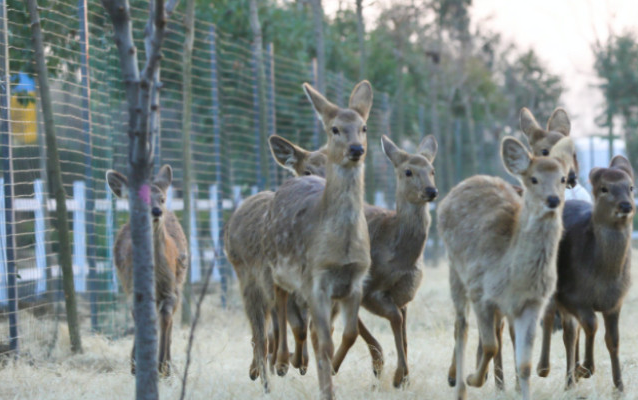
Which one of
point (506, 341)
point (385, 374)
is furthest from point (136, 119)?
point (506, 341)

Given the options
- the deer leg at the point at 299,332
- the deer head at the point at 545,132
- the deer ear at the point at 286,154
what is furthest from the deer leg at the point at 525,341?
the deer ear at the point at 286,154

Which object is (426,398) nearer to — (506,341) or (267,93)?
(506,341)

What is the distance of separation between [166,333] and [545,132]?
3701 mm

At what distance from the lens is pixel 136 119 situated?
14.7 ft

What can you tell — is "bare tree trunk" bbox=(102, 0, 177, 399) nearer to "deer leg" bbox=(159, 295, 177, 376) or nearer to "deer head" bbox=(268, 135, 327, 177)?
"deer leg" bbox=(159, 295, 177, 376)

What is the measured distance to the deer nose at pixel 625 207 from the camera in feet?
21.9

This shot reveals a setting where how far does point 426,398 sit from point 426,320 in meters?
4.23

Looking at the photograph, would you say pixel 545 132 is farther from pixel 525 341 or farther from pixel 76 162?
pixel 76 162

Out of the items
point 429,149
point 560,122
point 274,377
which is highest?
point 560,122

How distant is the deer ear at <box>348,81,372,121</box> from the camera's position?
704 cm

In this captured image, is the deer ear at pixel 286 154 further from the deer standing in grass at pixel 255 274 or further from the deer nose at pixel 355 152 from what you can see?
the deer nose at pixel 355 152

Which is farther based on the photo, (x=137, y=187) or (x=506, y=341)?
(x=506, y=341)

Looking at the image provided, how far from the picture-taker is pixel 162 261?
26.4 ft

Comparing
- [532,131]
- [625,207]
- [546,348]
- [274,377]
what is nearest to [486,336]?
[546,348]
